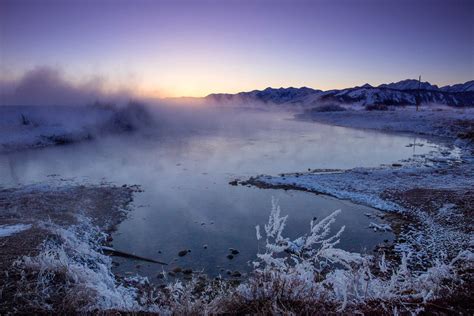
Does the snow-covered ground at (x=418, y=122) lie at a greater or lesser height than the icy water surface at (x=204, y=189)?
Answer: greater

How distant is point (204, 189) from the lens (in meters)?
16.2

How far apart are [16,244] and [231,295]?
274 inches

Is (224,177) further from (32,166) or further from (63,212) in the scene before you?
(32,166)

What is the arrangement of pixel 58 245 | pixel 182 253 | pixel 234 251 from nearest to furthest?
pixel 58 245 → pixel 182 253 → pixel 234 251

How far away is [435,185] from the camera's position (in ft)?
51.3

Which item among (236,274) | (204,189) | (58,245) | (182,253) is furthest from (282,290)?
(204,189)

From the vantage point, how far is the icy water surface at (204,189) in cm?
991

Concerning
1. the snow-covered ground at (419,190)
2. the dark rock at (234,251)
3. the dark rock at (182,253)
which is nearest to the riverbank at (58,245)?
the dark rock at (182,253)

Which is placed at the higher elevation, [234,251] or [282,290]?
[282,290]

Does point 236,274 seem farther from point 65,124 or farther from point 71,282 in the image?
point 65,124

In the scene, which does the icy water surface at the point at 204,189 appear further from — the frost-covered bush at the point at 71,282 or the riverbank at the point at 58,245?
the frost-covered bush at the point at 71,282

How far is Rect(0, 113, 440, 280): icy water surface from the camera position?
9906mm

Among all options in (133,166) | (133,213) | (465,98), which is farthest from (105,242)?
(465,98)

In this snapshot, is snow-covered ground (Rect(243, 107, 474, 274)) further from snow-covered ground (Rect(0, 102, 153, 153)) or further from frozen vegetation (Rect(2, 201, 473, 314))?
snow-covered ground (Rect(0, 102, 153, 153))
